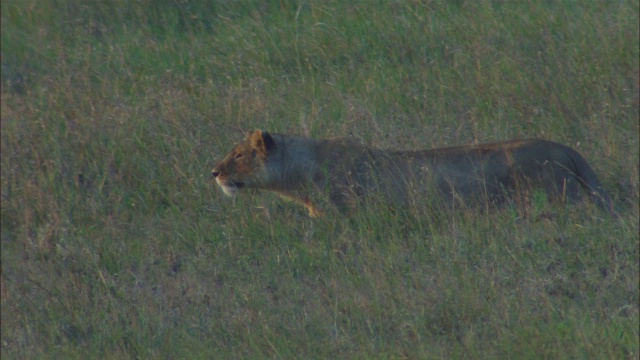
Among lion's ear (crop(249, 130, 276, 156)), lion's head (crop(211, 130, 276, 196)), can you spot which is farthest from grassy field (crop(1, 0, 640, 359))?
lion's ear (crop(249, 130, 276, 156))

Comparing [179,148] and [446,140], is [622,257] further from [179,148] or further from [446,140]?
[179,148]

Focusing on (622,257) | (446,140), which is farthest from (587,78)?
(622,257)

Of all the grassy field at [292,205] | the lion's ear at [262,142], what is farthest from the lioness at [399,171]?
the grassy field at [292,205]

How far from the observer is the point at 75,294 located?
7.01 meters

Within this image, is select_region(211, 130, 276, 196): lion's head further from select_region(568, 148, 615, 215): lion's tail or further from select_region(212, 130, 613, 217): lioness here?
select_region(568, 148, 615, 215): lion's tail

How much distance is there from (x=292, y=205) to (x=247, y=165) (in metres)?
0.48

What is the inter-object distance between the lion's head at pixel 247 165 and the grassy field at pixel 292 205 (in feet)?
0.58

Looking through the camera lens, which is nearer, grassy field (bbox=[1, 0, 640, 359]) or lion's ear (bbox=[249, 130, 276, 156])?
grassy field (bbox=[1, 0, 640, 359])

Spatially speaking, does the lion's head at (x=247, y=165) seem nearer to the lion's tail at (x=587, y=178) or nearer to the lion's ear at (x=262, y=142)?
the lion's ear at (x=262, y=142)

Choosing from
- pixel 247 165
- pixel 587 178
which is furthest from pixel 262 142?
pixel 587 178

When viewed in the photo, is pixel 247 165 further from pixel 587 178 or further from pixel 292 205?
pixel 587 178

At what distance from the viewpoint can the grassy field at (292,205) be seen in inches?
232

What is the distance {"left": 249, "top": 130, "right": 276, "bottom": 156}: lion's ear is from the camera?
8.12 metres

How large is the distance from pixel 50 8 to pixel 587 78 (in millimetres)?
6789
